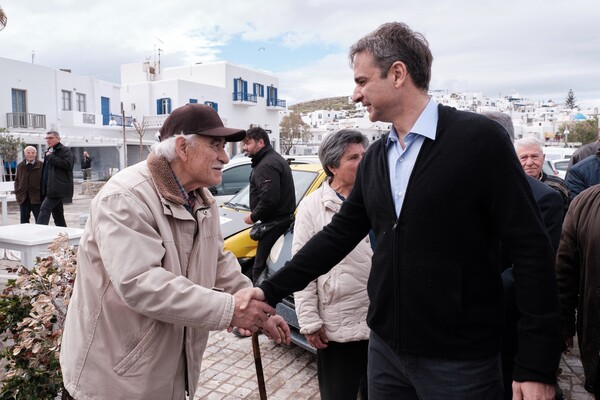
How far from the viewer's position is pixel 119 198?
2105 mm

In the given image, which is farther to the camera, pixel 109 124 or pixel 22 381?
pixel 109 124

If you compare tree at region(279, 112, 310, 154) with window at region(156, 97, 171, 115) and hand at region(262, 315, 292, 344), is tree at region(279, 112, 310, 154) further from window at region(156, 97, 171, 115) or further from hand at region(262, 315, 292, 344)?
hand at region(262, 315, 292, 344)

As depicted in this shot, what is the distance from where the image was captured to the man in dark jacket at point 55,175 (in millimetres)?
9188

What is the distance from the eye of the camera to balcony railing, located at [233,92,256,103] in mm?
47094

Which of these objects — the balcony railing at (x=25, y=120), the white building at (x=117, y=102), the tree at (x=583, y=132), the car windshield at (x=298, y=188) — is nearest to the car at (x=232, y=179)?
the car windshield at (x=298, y=188)

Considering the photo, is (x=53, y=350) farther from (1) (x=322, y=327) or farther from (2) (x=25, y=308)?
(1) (x=322, y=327)

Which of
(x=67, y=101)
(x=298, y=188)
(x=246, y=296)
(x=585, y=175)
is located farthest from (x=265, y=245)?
(x=67, y=101)

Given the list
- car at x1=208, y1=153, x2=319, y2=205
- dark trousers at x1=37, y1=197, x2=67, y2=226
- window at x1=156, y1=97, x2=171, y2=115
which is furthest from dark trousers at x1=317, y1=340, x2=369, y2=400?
window at x1=156, y1=97, x2=171, y2=115

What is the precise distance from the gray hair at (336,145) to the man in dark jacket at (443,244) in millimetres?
977

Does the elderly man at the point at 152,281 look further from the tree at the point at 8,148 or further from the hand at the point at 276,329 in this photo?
the tree at the point at 8,148

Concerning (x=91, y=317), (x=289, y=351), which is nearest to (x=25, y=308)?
(x=91, y=317)

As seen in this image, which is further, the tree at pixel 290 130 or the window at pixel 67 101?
the tree at pixel 290 130

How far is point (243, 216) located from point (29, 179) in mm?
5639

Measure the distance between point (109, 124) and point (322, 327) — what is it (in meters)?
36.9
